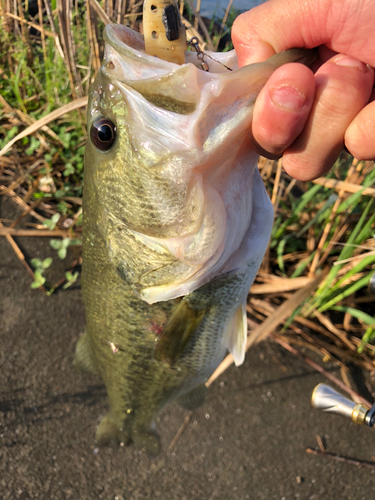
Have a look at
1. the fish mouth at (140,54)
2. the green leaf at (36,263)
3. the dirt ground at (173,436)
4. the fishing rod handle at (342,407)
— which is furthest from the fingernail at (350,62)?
the green leaf at (36,263)

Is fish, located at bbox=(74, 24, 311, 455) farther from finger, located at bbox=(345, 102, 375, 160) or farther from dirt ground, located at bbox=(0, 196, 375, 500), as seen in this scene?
dirt ground, located at bbox=(0, 196, 375, 500)

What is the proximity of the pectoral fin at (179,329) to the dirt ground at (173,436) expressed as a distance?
111 cm

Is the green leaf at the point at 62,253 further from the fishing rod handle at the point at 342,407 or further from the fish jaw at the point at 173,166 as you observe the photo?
the fishing rod handle at the point at 342,407

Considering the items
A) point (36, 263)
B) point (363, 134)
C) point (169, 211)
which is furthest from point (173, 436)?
point (363, 134)

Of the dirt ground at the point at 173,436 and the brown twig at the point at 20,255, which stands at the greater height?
the brown twig at the point at 20,255

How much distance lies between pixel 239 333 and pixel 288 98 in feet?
2.81

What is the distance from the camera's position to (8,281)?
8.48ft

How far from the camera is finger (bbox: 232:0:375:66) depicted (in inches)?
27.8

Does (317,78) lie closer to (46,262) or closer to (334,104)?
(334,104)

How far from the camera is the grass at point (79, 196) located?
7.02 feet

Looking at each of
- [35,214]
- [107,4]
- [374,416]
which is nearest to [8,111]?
[35,214]

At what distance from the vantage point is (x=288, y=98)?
686mm

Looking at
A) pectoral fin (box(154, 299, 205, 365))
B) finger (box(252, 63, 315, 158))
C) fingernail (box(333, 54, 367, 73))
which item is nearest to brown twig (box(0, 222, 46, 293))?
pectoral fin (box(154, 299, 205, 365))

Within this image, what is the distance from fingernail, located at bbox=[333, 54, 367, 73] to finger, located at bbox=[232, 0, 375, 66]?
0.01m
